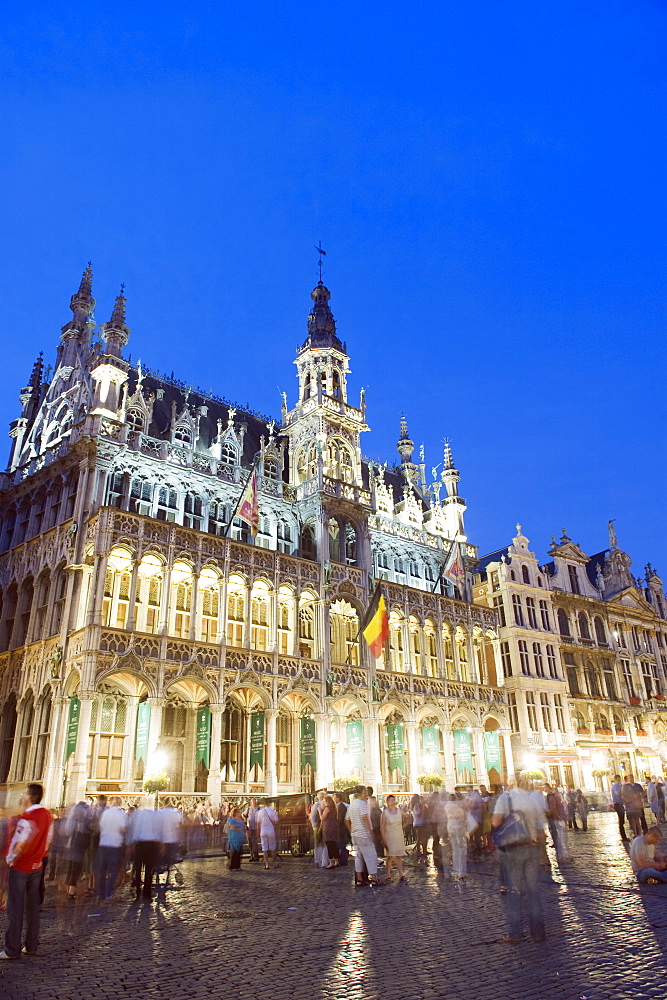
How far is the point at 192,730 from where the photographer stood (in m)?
36.5

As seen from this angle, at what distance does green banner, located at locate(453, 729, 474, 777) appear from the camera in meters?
46.3

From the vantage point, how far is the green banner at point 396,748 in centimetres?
4188

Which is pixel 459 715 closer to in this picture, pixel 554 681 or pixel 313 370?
pixel 554 681

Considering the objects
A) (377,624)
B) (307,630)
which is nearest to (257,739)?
(307,630)

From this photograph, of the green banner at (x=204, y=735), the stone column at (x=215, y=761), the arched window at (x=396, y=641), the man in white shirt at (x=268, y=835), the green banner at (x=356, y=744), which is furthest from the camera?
the arched window at (x=396, y=641)

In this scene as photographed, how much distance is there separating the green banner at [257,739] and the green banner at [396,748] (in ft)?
30.3

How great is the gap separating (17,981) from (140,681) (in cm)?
2513

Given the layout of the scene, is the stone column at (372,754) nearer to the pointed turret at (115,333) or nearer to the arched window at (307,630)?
the arched window at (307,630)

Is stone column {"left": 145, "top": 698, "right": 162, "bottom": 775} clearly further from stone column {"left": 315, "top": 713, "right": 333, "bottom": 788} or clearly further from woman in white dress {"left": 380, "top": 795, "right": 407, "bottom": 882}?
woman in white dress {"left": 380, "top": 795, "right": 407, "bottom": 882}

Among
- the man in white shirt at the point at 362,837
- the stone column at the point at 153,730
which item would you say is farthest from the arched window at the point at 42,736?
the man in white shirt at the point at 362,837

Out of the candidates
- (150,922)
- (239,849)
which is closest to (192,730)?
(239,849)

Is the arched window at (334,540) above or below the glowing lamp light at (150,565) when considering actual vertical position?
above

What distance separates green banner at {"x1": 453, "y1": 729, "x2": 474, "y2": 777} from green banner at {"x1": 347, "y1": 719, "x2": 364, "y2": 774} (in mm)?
8606

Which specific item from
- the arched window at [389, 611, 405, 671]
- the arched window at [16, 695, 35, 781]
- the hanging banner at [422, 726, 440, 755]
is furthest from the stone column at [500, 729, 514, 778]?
the arched window at [16, 695, 35, 781]
